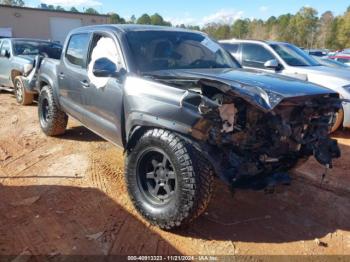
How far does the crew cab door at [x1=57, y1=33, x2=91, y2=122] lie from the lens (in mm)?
4715

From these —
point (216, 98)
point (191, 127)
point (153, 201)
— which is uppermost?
point (216, 98)

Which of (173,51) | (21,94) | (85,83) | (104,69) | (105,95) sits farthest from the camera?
(21,94)

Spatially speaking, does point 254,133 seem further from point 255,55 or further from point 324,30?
point 324,30

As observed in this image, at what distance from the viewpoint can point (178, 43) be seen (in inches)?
170

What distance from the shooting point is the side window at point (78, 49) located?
4.77m

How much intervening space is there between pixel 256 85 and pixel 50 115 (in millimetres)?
3909

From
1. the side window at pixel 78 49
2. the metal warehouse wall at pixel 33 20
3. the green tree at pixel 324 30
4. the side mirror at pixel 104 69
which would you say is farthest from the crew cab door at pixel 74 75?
the green tree at pixel 324 30

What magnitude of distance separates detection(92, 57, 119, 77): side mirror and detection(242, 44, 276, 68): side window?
15.2ft

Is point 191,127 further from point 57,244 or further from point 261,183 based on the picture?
point 57,244

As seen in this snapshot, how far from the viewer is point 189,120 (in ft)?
9.73

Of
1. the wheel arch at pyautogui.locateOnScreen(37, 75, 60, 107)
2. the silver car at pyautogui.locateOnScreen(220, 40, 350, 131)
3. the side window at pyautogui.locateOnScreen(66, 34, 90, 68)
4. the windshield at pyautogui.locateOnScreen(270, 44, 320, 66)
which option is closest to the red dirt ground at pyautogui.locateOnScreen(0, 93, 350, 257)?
the wheel arch at pyautogui.locateOnScreen(37, 75, 60, 107)

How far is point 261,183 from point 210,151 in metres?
0.56

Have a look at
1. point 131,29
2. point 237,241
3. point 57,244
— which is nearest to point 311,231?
point 237,241

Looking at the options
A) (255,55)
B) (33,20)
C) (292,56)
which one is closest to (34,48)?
(255,55)
